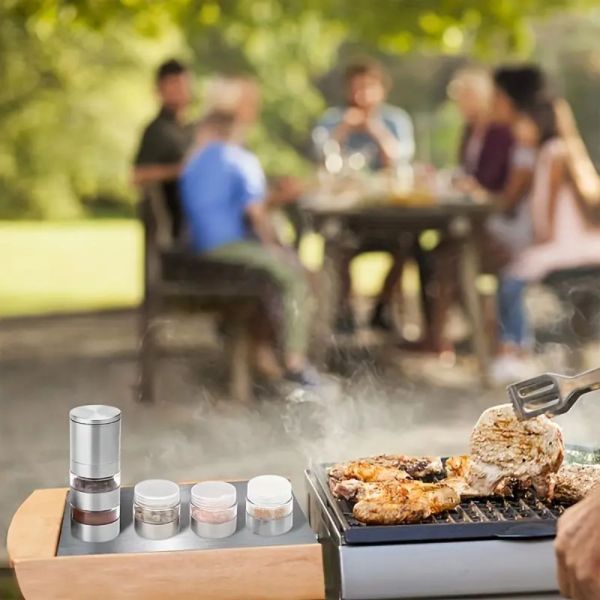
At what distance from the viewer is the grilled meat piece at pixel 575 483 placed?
6.69 ft

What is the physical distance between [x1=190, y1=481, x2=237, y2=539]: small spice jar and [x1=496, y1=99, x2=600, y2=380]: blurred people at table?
4.32 metres

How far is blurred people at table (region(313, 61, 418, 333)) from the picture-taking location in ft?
19.8

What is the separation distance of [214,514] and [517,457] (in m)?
0.57

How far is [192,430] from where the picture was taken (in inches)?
211

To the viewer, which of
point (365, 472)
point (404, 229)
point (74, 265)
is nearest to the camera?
point (365, 472)

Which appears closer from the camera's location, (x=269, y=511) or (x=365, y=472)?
(x=269, y=511)

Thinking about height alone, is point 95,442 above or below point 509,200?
below

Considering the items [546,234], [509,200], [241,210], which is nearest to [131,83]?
[241,210]

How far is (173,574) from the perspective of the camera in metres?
1.85

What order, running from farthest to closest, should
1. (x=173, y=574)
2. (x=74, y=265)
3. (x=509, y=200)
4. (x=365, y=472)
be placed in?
(x=509, y=200)
(x=74, y=265)
(x=365, y=472)
(x=173, y=574)

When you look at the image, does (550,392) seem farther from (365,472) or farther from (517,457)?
(365,472)

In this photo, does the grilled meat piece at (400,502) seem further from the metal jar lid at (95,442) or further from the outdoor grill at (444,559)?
the metal jar lid at (95,442)

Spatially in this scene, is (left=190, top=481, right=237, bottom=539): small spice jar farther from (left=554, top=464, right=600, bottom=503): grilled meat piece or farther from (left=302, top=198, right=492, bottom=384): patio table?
(left=302, top=198, right=492, bottom=384): patio table

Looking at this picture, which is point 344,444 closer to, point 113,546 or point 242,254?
point 242,254
